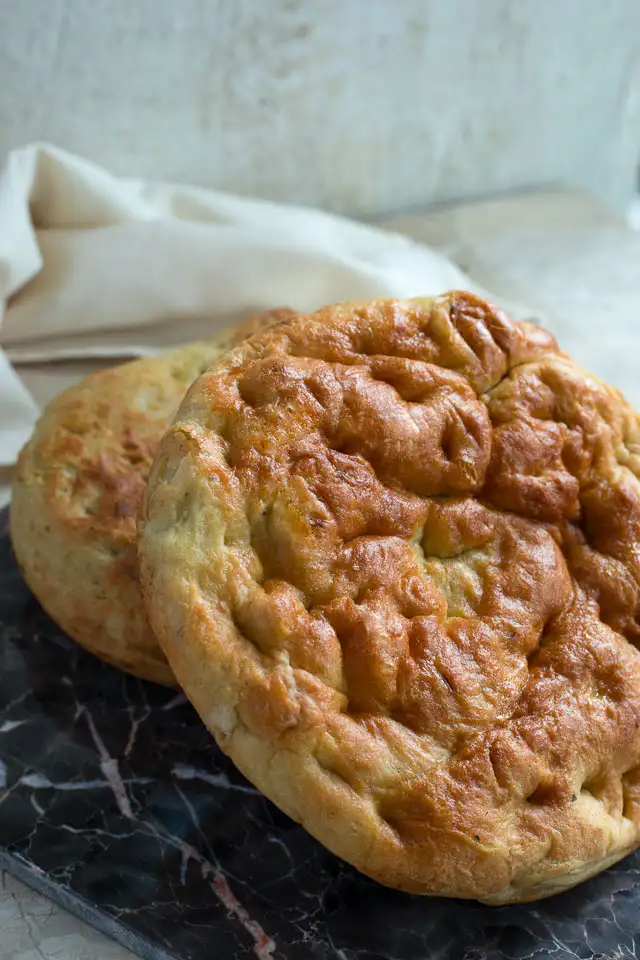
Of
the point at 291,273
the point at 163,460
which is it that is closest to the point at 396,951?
the point at 163,460

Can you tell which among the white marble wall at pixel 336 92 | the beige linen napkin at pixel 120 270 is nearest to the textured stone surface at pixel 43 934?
the beige linen napkin at pixel 120 270

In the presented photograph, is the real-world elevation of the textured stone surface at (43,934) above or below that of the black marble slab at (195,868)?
below

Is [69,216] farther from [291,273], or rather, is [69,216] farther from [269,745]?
[269,745]

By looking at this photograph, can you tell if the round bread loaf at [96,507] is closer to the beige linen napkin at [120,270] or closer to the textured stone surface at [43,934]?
the textured stone surface at [43,934]

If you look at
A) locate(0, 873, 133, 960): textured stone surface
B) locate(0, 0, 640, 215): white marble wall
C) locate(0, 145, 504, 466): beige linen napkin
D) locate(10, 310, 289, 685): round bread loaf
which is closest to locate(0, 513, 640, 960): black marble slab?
locate(0, 873, 133, 960): textured stone surface

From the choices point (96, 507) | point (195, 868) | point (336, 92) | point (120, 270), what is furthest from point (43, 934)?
point (336, 92)

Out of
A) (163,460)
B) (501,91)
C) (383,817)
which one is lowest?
(383,817)

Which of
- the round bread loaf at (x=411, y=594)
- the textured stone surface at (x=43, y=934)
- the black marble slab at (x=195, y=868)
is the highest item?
the round bread loaf at (x=411, y=594)

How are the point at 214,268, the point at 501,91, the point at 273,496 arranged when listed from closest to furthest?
the point at 273,496 → the point at 214,268 → the point at 501,91
